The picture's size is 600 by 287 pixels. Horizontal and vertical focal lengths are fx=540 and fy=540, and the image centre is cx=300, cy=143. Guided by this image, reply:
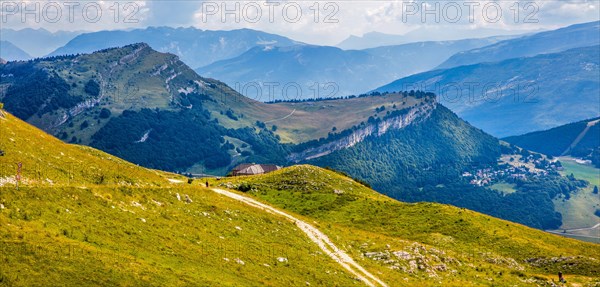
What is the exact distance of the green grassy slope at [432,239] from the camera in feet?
217

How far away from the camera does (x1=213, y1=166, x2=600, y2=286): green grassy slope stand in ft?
217

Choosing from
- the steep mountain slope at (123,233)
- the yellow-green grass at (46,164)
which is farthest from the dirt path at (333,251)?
the yellow-green grass at (46,164)

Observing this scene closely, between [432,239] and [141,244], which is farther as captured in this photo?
[432,239]

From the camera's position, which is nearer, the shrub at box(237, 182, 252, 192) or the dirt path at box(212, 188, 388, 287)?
the dirt path at box(212, 188, 388, 287)

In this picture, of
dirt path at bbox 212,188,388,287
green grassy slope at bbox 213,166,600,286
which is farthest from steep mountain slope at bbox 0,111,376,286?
green grassy slope at bbox 213,166,600,286

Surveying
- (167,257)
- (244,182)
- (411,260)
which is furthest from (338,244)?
(244,182)

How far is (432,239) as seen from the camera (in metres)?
79.5

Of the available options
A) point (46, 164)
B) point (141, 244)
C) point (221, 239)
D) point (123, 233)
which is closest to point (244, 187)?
point (221, 239)

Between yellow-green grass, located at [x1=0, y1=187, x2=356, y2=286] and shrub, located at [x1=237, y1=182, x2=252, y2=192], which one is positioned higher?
yellow-green grass, located at [x1=0, y1=187, x2=356, y2=286]

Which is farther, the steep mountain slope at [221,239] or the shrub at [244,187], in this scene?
the shrub at [244,187]

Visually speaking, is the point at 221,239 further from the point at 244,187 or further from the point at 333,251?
the point at 244,187

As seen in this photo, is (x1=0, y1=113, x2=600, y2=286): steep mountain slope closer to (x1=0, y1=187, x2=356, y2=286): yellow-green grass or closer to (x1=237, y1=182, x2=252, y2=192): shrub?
(x1=0, y1=187, x2=356, y2=286): yellow-green grass

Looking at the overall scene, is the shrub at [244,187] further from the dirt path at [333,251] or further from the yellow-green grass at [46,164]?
the yellow-green grass at [46,164]

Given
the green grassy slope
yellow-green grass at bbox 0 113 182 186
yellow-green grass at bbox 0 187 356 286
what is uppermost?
yellow-green grass at bbox 0 113 182 186
